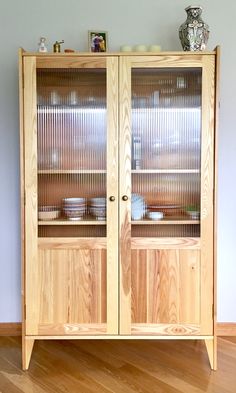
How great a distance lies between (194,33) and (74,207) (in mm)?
1224

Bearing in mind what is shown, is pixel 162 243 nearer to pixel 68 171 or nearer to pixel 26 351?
pixel 68 171

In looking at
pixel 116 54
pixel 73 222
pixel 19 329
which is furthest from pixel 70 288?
pixel 116 54

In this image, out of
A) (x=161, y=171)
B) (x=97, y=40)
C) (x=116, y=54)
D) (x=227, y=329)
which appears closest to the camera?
(x=116, y=54)

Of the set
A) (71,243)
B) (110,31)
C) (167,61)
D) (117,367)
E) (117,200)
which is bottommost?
(117,367)

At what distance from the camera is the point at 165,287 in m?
2.07

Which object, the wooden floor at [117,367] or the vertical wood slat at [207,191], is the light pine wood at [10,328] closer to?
the wooden floor at [117,367]

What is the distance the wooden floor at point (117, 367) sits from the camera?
75.7 inches

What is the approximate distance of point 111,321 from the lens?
6.77 ft

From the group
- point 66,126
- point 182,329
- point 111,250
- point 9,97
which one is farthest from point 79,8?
point 182,329

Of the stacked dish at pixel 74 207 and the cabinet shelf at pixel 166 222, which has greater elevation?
the stacked dish at pixel 74 207

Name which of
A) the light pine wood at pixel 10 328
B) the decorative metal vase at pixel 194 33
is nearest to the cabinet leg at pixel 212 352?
the light pine wood at pixel 10 328

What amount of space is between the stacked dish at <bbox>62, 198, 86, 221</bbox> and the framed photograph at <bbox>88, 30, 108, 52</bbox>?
0.98m

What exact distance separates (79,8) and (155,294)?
1893mm

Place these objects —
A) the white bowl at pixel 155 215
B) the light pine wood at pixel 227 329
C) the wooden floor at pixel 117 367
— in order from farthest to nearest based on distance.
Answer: the light pine wood at pixel 227 329 < the white bowl at pixel 155 215 < the wooden floor at pixel 117 367
